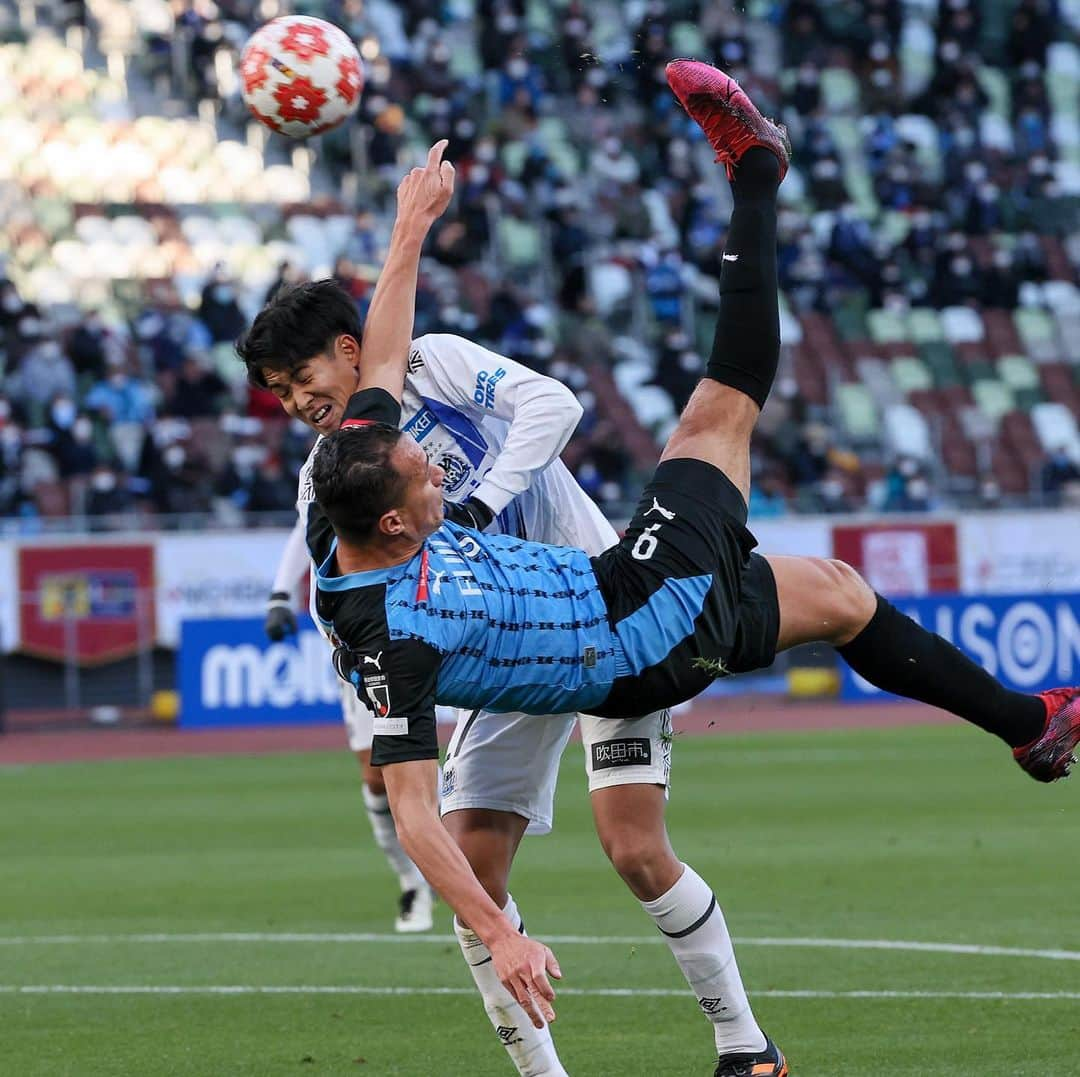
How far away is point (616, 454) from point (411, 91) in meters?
7.76

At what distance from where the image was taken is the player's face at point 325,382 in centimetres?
570

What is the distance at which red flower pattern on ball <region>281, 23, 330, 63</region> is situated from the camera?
6602 mm

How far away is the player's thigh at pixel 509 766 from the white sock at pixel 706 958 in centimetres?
54

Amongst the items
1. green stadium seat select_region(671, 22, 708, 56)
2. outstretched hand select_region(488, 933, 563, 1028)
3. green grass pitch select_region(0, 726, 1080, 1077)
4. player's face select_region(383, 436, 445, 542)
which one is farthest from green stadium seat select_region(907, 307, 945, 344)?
outstretched hand select_region(488, 933, 563, 1028)

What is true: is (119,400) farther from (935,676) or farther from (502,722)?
(935,676)

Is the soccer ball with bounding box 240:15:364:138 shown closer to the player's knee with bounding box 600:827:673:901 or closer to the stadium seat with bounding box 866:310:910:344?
the player's knee with bounding box 600:827:673:901

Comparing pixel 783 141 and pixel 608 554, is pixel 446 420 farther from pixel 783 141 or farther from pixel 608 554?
pixel 783 141

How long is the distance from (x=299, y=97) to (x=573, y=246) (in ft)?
70.1

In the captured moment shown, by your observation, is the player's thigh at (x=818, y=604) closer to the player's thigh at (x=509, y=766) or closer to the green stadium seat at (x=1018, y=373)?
the player's thigh at (x=509, y=766)

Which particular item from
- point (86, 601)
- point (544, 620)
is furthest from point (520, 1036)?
point (86, 601)

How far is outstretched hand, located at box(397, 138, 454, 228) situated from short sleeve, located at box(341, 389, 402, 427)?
2.12ft

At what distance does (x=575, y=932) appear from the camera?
900cm

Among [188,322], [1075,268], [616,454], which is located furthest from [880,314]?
[188,322]

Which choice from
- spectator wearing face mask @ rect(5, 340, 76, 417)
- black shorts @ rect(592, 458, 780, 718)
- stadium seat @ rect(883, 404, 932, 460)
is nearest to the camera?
black shorts @ rect(592, 458, 780, 718)
